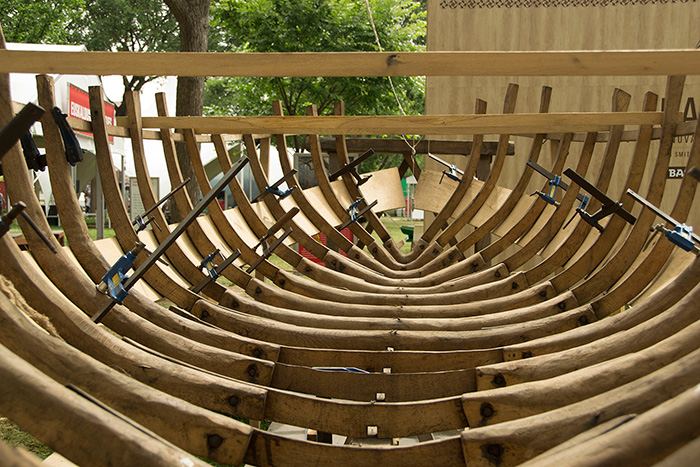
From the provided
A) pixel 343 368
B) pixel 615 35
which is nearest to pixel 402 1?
pixel 615 35

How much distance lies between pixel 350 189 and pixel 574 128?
240 cm

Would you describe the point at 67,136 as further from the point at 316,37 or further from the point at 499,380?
the point at 316,37

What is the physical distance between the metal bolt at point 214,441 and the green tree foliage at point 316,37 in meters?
11.8

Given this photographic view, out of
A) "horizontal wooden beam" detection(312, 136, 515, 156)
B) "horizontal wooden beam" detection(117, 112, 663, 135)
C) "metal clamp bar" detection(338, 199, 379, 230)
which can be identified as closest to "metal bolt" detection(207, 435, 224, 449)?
"horizontal wooden beam" detection(117, 112, 663, 135)

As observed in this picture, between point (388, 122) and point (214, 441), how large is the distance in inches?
112

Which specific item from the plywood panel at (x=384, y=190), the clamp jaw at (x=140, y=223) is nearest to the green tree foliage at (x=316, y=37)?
the plywood panel at (x=384, y=190)

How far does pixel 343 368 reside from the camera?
8.05 ft

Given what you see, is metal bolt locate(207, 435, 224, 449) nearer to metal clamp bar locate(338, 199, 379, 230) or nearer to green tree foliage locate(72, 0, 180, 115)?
metal clamp bar locate(338, 199, 379, 230)

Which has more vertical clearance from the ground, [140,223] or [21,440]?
[140,223]

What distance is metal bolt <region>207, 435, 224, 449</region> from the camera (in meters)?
1.59

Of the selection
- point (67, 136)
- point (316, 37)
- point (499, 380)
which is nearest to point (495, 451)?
point (499, 380)

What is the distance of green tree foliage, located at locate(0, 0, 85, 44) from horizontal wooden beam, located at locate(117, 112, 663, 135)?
12.9 metres

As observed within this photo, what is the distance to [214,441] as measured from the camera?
159 cm

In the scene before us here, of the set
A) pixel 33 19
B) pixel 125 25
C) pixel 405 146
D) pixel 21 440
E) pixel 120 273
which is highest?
pixel 125 25
